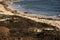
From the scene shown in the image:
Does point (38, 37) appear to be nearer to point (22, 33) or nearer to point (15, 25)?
point (22, 33)

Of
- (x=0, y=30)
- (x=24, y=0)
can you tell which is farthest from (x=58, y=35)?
(x=24, y=0)

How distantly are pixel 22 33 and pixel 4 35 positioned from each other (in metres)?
1.75

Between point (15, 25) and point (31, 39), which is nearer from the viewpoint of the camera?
point (31, 39)

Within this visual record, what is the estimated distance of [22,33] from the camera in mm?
17766

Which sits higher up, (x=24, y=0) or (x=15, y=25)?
(x=15, y=25)

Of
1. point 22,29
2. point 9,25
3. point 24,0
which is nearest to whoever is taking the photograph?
point 22,29

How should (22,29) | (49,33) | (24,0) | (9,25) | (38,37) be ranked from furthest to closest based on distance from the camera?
(24,0)
(9,25)
(22,29)
(49,33)
(38,37)

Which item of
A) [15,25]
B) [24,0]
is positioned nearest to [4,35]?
[15,25]

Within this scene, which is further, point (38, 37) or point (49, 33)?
point (49, 33)

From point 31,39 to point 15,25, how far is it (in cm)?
530

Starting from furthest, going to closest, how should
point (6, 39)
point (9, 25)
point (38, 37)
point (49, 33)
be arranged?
point (9, 25)
point (49, 33)
point (38, 37)
point (6, 39)

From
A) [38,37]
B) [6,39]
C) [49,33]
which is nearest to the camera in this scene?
[6,39]

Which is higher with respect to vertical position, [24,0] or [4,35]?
[4,35]

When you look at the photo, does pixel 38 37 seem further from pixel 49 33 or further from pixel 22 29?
pixel 22 29
